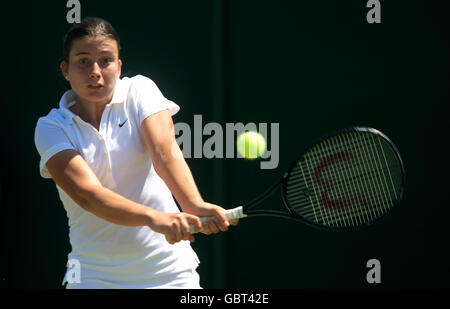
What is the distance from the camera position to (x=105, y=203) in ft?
6.70

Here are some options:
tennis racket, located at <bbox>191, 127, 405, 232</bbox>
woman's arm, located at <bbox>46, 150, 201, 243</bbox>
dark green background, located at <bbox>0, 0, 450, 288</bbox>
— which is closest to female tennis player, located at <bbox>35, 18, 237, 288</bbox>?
woman's arm, located at <bbox>46, 150, 201, 243</bbox>

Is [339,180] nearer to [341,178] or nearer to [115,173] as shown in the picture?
[341,178]

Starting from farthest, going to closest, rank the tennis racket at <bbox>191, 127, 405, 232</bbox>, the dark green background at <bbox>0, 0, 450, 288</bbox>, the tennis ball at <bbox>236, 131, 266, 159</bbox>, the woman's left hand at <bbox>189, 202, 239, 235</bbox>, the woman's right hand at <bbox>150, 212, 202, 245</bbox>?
1. the tennis ball at <bbox>236, 131, 266, 159</bbox>
2. the dark green background at <bbox>0, 0, 450, 288</bbox>
3. the tennis racket at <bbox>191, 127, 405, 232</bbox>
4. the woman's left hand at <bbox>189, 202, 239, 235</bbox>
5. the woman's right hand at <bbox>150, 212, 202, 245</bbox>

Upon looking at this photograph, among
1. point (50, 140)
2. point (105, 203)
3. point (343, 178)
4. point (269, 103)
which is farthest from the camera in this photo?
point (269, 103)

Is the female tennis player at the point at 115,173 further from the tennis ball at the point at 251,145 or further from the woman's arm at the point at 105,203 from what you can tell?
the tennis ball at the point at 251,145

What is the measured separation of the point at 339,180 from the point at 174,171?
59cm

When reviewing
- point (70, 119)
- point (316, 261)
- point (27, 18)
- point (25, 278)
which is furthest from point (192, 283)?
point (27, 18)

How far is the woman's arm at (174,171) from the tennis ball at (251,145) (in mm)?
1246

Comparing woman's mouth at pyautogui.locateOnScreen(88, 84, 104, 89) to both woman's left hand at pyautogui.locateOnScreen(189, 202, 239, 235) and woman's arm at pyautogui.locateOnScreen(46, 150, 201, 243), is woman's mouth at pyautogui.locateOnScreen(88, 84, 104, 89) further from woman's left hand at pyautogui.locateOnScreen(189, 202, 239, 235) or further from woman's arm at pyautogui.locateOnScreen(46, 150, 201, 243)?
woman's left hand at pyautogui.locateOnScreen(189, 202, 239, 235)

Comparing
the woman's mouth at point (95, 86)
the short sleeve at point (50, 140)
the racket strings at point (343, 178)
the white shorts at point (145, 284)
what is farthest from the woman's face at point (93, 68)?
the racket strings at point (343, 178)

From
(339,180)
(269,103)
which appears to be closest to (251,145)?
(269,103)

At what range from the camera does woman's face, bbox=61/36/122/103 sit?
2.19 m

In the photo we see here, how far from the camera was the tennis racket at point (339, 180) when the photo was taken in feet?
7.39
